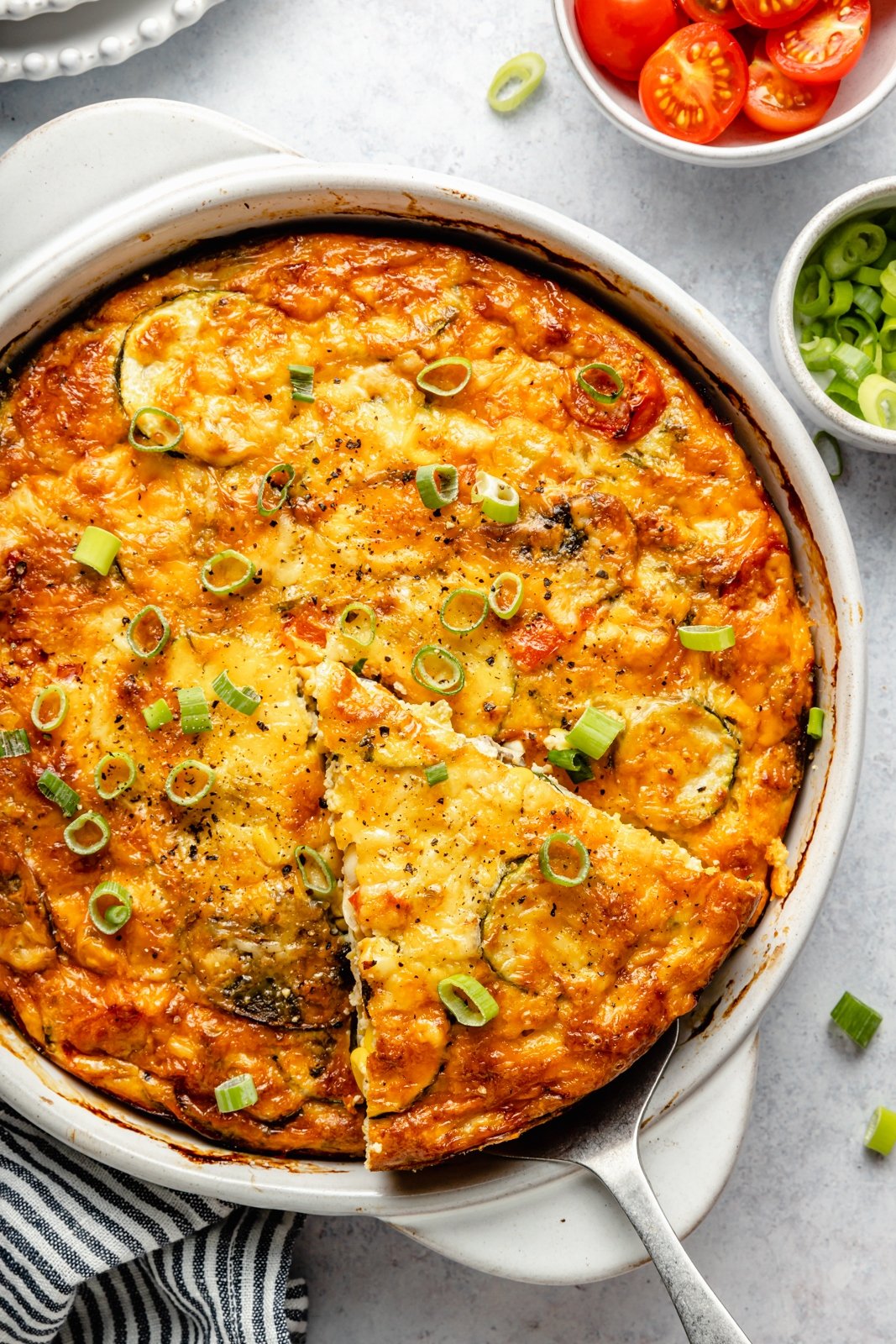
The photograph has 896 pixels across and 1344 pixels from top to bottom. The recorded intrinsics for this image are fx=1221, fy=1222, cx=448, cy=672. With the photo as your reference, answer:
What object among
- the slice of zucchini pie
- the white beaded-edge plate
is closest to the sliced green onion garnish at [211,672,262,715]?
the slice of zucchini pie

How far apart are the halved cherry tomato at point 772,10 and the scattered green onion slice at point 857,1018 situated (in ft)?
9.66

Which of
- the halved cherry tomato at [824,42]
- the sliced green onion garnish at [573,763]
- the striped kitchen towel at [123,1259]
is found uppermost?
the halved cherry tomato at [824,42]

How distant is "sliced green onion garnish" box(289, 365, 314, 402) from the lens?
3158 mm

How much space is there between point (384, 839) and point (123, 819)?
0.69 m

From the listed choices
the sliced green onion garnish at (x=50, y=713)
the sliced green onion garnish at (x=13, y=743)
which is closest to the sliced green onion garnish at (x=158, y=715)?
the sliced green onion garnish at (x=50, y=713)

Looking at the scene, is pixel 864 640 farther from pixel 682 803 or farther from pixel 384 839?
pixel 384 839

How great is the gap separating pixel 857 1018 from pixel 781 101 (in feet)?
9.21

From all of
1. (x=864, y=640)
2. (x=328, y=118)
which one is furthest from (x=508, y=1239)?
(x=328, y=118)

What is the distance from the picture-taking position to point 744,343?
3.82m

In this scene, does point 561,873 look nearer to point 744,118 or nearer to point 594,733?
point 594,733

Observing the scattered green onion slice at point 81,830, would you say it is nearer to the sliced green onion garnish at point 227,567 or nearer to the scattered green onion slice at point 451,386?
the sliced green onion garnish at point 227,567

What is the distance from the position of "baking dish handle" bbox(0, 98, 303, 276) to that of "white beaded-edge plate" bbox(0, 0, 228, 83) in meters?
0.54

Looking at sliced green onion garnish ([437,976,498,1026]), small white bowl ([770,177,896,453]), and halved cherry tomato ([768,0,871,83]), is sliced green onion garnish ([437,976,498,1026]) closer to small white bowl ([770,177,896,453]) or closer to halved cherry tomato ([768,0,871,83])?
small white bowl ([770,177,896,453])

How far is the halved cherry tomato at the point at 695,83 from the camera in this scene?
11.8 ft
